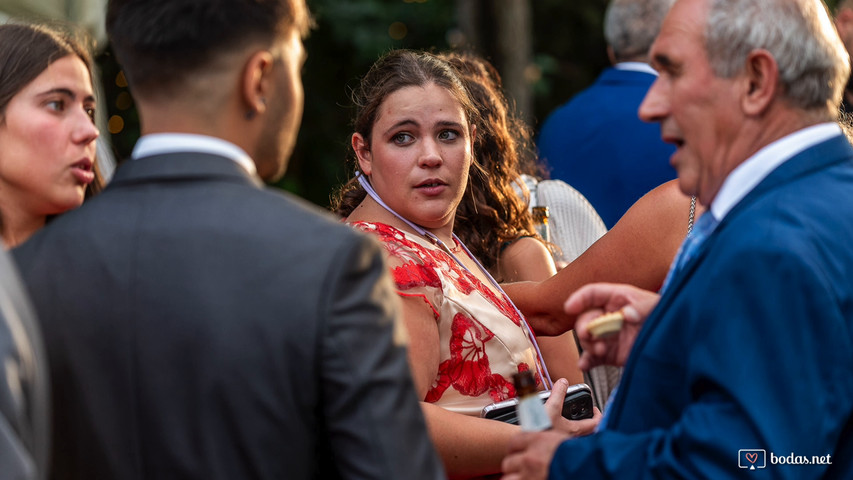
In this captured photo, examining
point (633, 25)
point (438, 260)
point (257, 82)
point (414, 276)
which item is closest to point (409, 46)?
point (633, 25)

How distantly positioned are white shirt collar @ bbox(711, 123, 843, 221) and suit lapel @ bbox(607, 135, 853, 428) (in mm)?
11

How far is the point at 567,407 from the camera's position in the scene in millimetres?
2842

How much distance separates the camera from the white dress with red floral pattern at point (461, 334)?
2795 mm

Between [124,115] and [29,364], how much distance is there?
843 centimetres

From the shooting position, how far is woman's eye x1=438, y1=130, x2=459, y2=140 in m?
3.26

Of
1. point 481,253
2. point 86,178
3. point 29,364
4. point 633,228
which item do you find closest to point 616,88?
point 481,253

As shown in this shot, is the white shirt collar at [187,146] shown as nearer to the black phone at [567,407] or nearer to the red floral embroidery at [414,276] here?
the red floral embroidery at [414,276]

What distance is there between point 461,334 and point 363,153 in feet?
2.67

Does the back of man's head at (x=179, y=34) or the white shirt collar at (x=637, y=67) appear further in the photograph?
the white shirt collar at (x=637, y=67)

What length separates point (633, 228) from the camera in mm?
Result: 2959

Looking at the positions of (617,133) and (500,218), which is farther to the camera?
(617,133)

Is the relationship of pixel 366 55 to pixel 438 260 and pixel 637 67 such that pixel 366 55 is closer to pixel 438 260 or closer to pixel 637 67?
pixel 637 67

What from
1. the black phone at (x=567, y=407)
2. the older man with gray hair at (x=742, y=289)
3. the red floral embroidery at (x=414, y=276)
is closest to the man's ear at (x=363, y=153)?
the red floral embroidery at (x=414, y=276)

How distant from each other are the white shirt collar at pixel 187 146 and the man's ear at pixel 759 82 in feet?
3.35
